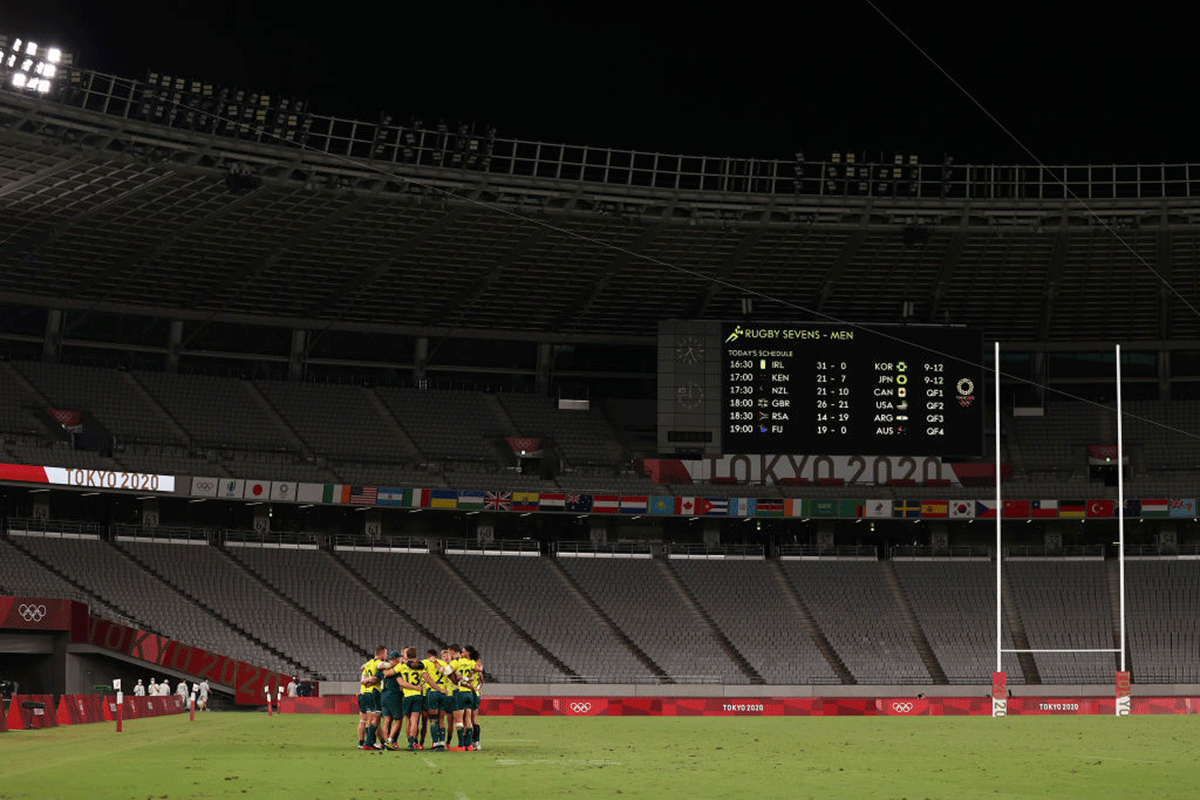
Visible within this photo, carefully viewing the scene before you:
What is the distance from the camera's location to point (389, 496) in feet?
187

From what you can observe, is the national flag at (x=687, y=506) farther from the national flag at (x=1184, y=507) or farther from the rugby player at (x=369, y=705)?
the rugby player at (x=369, y=705)

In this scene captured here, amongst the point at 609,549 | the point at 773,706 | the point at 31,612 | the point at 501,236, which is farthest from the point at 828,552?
the point at 31,612

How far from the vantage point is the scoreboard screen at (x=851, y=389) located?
5294 cm

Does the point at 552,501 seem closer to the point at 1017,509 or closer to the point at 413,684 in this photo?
the point at 1017,509

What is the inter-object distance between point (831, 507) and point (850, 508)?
0.73 metres

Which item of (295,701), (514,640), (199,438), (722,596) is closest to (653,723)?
(295,701)

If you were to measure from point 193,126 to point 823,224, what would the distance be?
66.8 ft

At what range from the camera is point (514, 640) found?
53.7 meters

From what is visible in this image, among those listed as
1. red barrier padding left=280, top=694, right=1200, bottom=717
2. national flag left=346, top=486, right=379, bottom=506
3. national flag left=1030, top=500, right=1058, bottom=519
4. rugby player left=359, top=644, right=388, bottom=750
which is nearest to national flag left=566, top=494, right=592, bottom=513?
national flag left=346, top=486, right=379, bottom=506

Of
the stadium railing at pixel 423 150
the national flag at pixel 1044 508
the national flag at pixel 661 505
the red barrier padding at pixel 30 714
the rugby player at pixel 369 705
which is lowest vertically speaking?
the red barrier padding at pixel 30 714

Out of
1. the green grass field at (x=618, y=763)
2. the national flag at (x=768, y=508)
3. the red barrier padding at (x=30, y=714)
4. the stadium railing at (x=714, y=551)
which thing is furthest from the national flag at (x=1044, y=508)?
the red barrier padding at (x=30, y=714)

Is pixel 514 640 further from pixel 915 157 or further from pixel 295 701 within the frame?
pixel 915 157

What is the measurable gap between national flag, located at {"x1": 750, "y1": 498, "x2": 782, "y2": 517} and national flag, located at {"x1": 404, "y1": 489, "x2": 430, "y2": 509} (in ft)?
39.9

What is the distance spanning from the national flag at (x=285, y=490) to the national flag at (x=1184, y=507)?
106ft
